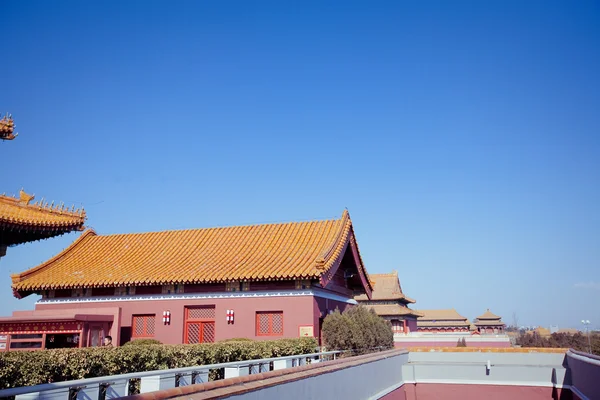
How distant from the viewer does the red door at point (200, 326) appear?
17.8m

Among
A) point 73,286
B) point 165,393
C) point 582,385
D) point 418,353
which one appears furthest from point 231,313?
point 165,393

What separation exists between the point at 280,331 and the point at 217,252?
14.7ft

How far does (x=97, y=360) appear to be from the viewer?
24.8 ft

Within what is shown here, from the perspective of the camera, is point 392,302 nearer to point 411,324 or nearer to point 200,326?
point 411,324

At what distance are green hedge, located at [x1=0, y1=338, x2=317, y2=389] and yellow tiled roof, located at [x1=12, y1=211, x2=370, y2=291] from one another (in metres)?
6.45

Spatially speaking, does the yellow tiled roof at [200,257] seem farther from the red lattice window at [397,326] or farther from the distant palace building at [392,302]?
the red lattice window at [397,326]

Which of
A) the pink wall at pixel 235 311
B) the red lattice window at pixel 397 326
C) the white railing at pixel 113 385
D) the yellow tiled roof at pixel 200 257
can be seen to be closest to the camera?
the white railing at pixel 113 385

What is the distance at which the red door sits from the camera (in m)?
17.8

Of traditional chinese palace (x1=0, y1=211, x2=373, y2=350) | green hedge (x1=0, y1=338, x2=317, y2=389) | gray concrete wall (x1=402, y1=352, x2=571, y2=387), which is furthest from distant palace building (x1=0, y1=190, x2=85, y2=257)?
gray concrete wall (x1=402, y1=352, x2=571, y2=387)

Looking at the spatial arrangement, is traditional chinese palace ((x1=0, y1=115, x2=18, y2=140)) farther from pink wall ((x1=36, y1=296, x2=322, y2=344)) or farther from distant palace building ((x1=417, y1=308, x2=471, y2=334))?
distant palace building ((x1=417, y1=308, x2=471, y2=334))

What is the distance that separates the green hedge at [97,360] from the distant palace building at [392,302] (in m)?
34.6

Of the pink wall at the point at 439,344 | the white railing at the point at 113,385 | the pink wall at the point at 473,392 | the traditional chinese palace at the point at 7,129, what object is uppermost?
the traditional chinese palace at the point at 7,129

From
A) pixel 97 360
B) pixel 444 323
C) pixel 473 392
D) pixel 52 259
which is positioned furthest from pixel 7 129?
pixel 444 323

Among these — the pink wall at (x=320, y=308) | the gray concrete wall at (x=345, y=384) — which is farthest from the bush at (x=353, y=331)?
the pink wall at (x=320, y=308)
